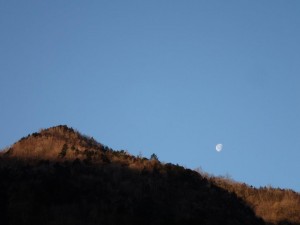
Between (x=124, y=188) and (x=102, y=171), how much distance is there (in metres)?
2.23

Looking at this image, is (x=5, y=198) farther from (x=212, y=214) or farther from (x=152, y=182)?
(x=212, y=214)

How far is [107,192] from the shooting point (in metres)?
19.9

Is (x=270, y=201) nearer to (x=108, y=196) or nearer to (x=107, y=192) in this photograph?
(x=107, y=192)

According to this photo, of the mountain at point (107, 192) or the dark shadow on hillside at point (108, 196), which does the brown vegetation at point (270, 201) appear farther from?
the dark shadow on hillside at point (108, 196)

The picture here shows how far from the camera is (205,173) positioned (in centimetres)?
2775

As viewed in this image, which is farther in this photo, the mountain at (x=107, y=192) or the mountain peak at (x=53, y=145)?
the mountain peak at (x=53, y=145)

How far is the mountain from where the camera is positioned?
17.6m

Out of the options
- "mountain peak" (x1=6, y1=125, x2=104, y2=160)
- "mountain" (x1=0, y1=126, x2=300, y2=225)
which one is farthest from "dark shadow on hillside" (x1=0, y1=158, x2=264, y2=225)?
"mountain peak" (x1=6, y1=125, x2=104, y2=160)

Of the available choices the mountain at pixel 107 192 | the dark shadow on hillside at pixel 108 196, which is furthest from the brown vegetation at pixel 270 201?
the dark shadow on hillside at pixel 108 196

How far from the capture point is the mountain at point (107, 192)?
57.9 ft

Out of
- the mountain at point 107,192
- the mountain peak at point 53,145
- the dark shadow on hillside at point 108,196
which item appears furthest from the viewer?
the mountain peak at point 53,145

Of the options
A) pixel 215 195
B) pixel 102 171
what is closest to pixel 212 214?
pixel 215 195

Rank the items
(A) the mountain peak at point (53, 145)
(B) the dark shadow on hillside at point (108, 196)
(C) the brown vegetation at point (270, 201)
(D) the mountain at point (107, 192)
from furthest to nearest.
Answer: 1. (A) the mountain peak at point (53, 145)
2. (C) the brown vegetation at point (270, 201)
3. (D) the mountain at point (107, 192)
4. (B) the dark shadow on hillside at point (108, 196)

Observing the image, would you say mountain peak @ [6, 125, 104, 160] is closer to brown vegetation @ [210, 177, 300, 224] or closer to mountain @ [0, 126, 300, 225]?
mountain @ [0, 126, 300, 225]
